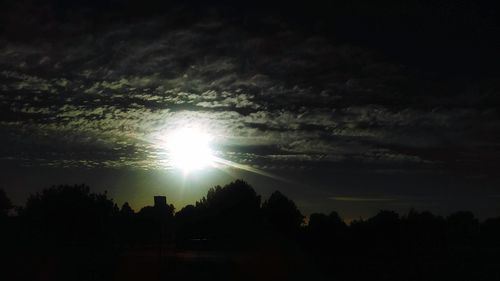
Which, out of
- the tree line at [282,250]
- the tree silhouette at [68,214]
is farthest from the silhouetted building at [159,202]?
the tree silhouette at [68,214]

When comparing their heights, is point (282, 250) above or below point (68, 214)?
below

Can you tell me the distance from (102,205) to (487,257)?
186ft

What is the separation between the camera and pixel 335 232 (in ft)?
139

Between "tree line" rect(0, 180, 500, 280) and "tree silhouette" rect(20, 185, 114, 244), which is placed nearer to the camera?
"tree line" rect(0, 180, 500, 280)

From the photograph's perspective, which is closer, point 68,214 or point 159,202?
point 159,202

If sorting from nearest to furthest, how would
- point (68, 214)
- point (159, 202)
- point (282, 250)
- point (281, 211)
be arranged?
point (159, 202)
point (282, 250)
point (68, 214)
point (281, 211)

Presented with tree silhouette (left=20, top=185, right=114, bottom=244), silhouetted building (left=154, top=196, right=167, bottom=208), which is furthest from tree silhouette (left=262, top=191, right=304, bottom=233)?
silhouetted building (left=154, top=196, right=167, bottom=208)

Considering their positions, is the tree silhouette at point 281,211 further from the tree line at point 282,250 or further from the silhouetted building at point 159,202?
the silhouetted building at point 159,202

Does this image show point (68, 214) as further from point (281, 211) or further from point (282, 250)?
point (281, 211)

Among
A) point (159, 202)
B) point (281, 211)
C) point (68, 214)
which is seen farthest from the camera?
point (281, 211)

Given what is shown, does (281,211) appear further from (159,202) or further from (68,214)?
(159,202)

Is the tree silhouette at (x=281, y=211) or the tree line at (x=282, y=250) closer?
the tree line at (x=282, y=250)

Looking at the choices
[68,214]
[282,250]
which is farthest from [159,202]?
[68,214]

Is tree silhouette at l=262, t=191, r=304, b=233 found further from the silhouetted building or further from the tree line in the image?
the silhouetted building
